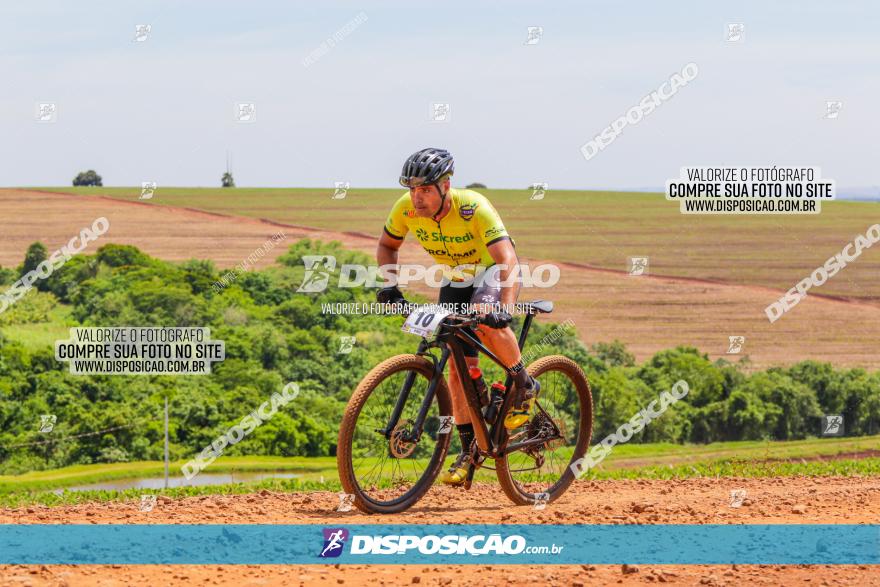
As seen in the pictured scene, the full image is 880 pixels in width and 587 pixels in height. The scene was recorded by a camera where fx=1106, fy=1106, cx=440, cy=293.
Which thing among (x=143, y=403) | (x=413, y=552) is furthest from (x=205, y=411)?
(x=413, y=552)

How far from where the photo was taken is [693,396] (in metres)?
26.0

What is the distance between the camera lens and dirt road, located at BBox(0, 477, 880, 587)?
292 inches

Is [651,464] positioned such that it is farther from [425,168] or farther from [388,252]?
[425,168]

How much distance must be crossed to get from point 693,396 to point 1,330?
55.5ft

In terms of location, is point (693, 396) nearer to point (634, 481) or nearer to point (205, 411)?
point (205, 411)

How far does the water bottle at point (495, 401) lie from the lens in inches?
384
